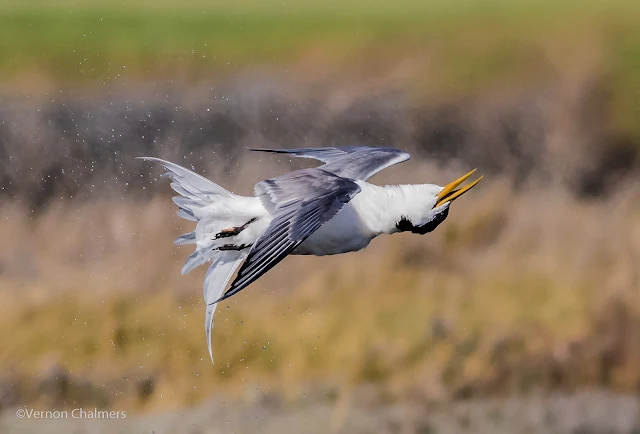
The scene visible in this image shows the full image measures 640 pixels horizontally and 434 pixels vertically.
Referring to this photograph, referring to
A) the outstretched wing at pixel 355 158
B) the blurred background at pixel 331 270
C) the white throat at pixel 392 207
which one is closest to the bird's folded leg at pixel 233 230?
the white throat at pixel 392 207

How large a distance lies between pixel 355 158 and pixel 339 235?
91 cm

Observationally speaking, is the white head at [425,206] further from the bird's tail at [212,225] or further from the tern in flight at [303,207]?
the bird's tail at [212,225]

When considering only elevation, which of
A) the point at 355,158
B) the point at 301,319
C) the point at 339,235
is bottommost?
the point at 301,319

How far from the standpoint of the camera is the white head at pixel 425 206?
229 inches

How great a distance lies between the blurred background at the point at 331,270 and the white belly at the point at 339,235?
359 centimetres

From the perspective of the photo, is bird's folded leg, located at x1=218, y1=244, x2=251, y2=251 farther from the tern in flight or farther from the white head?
the white head

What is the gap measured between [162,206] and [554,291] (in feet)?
10.8

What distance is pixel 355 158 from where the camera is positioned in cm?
662

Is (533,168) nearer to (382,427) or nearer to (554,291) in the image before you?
(554,291)

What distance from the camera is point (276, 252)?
202 inches

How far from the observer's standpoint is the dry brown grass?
966 centimetres

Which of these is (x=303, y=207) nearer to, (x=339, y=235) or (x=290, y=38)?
(x=339, y=235)

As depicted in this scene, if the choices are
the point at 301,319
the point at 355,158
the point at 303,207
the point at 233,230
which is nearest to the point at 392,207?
the point at 303,207

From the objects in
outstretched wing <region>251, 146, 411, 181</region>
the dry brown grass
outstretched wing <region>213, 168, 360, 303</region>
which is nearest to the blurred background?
the dry brown grass
